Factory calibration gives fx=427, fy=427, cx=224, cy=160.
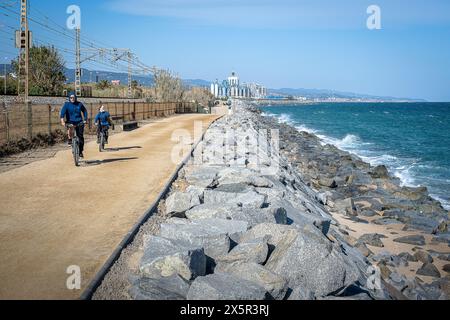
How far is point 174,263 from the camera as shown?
4.90 meters

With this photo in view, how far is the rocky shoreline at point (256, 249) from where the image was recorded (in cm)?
477

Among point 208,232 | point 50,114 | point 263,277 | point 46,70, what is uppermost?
point 46,70

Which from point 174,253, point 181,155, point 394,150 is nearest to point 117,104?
point 181,155

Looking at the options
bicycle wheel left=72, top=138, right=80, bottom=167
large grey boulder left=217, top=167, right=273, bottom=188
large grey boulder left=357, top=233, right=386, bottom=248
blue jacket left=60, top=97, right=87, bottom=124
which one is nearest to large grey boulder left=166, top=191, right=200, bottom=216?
large grey boulder left=217, top=167, right=273, bottom=188

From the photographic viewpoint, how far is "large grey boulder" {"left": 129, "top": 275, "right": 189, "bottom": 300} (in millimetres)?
4418

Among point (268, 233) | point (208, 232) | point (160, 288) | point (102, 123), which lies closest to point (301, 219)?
point (268, 233)

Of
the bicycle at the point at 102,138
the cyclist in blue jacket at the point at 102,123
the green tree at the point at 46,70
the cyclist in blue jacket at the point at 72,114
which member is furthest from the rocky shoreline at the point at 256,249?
the green tree at the point at 46,70

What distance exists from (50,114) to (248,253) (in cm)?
1413

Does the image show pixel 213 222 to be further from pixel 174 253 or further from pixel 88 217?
pixel 88 217

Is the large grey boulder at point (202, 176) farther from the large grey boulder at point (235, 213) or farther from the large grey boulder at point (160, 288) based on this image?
the large grey boulder at point (160, 288)

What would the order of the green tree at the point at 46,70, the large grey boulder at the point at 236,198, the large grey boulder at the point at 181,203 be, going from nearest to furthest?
the large grey boulder at the point at 181,203
the large grey boulder at the point at 236,198
the green tree at the point at 46,70

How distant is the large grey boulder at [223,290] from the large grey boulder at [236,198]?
308cm

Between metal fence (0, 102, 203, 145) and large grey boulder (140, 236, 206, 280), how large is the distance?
1082 cm

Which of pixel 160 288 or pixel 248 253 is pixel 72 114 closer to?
pixel 248 253
